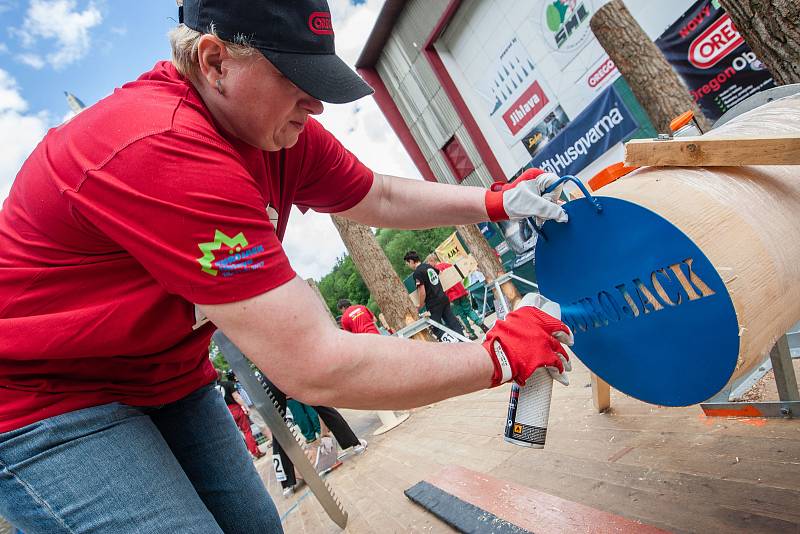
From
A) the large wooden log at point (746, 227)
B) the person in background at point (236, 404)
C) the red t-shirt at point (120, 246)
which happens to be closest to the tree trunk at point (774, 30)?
the large wooden log at point (746, 227)

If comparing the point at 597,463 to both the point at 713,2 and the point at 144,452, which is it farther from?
the point at 713,2

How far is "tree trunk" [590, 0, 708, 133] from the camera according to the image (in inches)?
165

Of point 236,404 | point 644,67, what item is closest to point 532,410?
point 644,67

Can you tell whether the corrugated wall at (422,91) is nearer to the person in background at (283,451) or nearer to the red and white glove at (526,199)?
the person in background at (283,451)

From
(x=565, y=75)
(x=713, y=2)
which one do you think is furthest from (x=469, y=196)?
(x=565, y=75)

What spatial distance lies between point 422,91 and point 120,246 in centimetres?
1374

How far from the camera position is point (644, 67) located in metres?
4.32

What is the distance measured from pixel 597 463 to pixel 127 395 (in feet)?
6.89

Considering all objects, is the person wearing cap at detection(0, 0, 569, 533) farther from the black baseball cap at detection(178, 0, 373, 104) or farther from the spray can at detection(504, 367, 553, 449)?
the spray can at detection(504, 367, 553, 449)

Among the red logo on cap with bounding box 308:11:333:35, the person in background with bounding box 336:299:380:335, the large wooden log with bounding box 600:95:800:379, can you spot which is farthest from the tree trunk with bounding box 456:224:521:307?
the red logo on cap with bounding box 308:11:333:35

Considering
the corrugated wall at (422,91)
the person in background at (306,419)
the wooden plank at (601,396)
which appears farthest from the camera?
the corrugated wall at (422,91)

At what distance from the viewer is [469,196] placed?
1.77 meters

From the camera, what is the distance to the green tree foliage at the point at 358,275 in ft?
126

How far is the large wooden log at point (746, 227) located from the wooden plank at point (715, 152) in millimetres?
45
